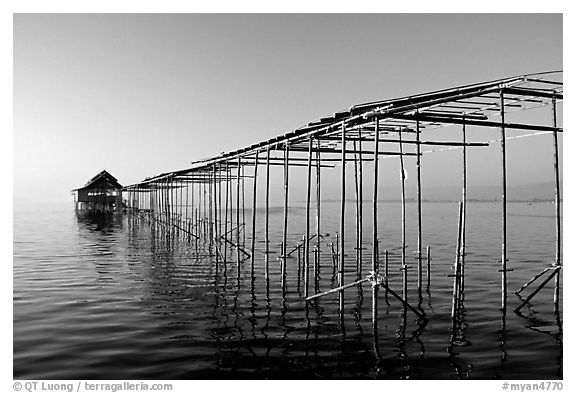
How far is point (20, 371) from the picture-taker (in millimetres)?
9898

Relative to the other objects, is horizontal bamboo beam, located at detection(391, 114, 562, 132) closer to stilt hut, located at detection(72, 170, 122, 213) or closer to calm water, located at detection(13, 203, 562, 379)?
calm water, located at detection(13, 203, 562, 379)

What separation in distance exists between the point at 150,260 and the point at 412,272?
1261 cm

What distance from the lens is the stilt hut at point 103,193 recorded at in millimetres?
65625

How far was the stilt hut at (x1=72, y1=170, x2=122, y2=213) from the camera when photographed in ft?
215

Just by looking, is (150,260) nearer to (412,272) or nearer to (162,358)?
(412,272)

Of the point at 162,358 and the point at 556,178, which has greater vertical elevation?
the point at 556,178

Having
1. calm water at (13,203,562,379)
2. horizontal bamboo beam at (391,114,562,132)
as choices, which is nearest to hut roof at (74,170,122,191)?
calm water at (13,203,562,379)

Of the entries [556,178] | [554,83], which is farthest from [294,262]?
[554,83]

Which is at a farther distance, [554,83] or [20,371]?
[554,83]

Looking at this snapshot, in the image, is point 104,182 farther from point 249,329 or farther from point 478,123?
point 478,123

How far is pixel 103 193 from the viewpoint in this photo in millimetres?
68562

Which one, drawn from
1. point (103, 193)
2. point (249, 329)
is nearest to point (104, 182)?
point (103, 193)

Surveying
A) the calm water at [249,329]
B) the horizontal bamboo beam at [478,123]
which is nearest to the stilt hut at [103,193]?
the calm water at [249,329]

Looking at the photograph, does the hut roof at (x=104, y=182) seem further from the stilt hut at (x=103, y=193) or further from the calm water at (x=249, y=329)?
Result: the calm water at (x=249, y=329)
